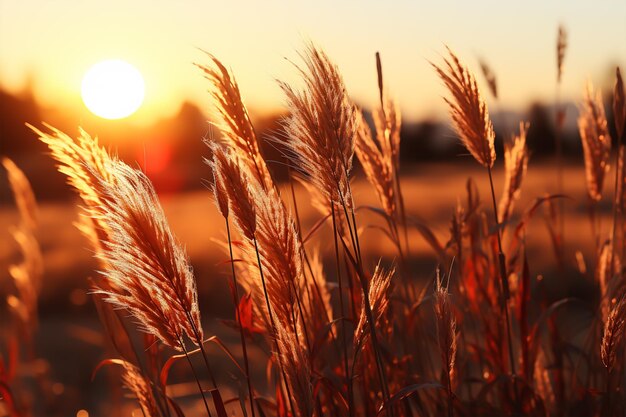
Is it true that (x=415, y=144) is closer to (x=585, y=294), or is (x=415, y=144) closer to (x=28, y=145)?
(x=28, y=145)

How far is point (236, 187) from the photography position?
1494 mm

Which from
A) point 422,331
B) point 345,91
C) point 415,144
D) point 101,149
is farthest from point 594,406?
point 415,144

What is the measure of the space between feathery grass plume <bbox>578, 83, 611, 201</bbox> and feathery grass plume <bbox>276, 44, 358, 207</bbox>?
125 centimetres

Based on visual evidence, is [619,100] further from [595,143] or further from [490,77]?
[490,77]

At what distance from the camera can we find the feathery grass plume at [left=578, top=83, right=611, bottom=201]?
255 centimetres

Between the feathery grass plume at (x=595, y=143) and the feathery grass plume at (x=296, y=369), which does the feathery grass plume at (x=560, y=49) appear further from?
the feathery grass plume at (x=296, y=369)

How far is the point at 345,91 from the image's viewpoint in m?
1.59

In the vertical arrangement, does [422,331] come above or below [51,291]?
above

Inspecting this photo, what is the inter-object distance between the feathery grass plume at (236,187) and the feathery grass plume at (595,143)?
4.68ft

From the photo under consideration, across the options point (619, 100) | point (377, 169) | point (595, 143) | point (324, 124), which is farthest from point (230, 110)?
point (595, 143)

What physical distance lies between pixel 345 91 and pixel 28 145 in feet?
65.3

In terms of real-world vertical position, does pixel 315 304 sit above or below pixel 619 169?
below

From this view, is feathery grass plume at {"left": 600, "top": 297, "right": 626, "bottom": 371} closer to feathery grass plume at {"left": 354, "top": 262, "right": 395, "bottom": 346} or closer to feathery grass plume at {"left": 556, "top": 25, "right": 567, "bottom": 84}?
feathery grass plume at {"left": 354, "top": 262, "right": 395, "bottom": 346}

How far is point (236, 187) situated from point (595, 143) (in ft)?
4.86
